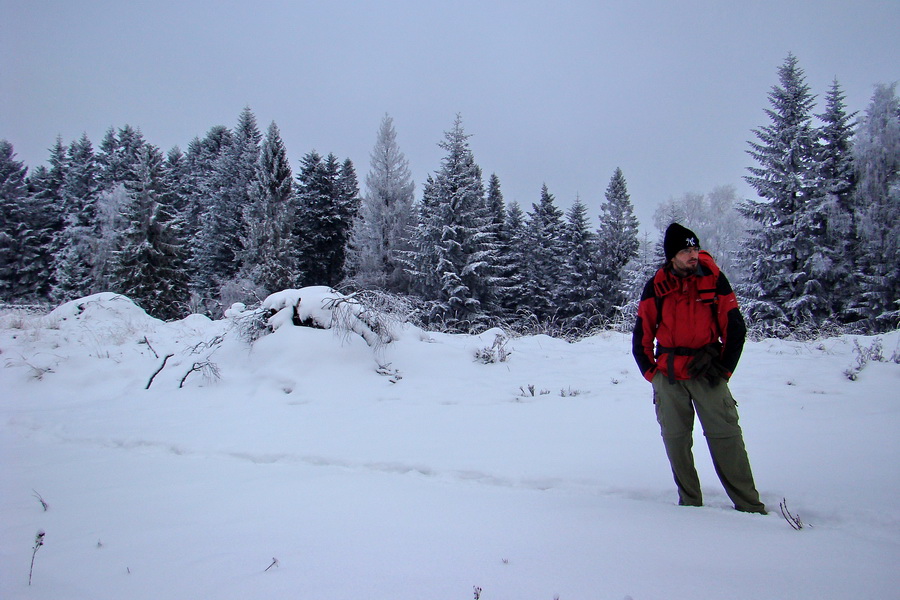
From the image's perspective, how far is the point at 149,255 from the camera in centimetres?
2314

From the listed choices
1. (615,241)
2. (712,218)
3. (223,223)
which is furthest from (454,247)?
(712,218)

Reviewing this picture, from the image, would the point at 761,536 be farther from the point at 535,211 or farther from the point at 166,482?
the point at 535,211

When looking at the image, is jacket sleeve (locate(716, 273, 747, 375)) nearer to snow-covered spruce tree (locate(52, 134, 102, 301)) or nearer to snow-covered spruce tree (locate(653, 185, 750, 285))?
snow-covered spruce tree (locate(653, 185, 750, 285))

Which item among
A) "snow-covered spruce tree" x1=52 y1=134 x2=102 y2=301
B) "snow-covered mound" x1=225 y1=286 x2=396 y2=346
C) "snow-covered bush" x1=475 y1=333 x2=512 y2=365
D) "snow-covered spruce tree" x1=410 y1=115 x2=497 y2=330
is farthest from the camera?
"snow-covered spruce tree" x1=52 y1=134 x2=102 y2=301

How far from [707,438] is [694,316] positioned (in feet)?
2.44

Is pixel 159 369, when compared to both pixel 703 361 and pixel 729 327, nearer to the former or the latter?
pixel 703 361

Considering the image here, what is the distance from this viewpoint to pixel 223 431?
167 inches

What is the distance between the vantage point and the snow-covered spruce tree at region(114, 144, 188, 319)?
22484mm

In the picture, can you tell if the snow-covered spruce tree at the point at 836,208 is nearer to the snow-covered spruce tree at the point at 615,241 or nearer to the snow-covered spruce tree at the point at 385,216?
the snow-covered spruce tree at the point at 615,241

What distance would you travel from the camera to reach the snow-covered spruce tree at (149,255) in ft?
73.8

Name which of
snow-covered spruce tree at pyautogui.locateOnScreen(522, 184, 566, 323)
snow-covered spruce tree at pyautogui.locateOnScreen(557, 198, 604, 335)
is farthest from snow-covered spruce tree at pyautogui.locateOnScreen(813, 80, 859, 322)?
snow-covered spruce tree at pyautogui.locateOnScreen(522, 184, 566, 323)

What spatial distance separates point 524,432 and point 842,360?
230 inches

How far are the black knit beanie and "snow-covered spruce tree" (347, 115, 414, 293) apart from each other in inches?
761

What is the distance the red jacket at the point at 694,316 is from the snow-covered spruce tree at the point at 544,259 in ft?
75.9
